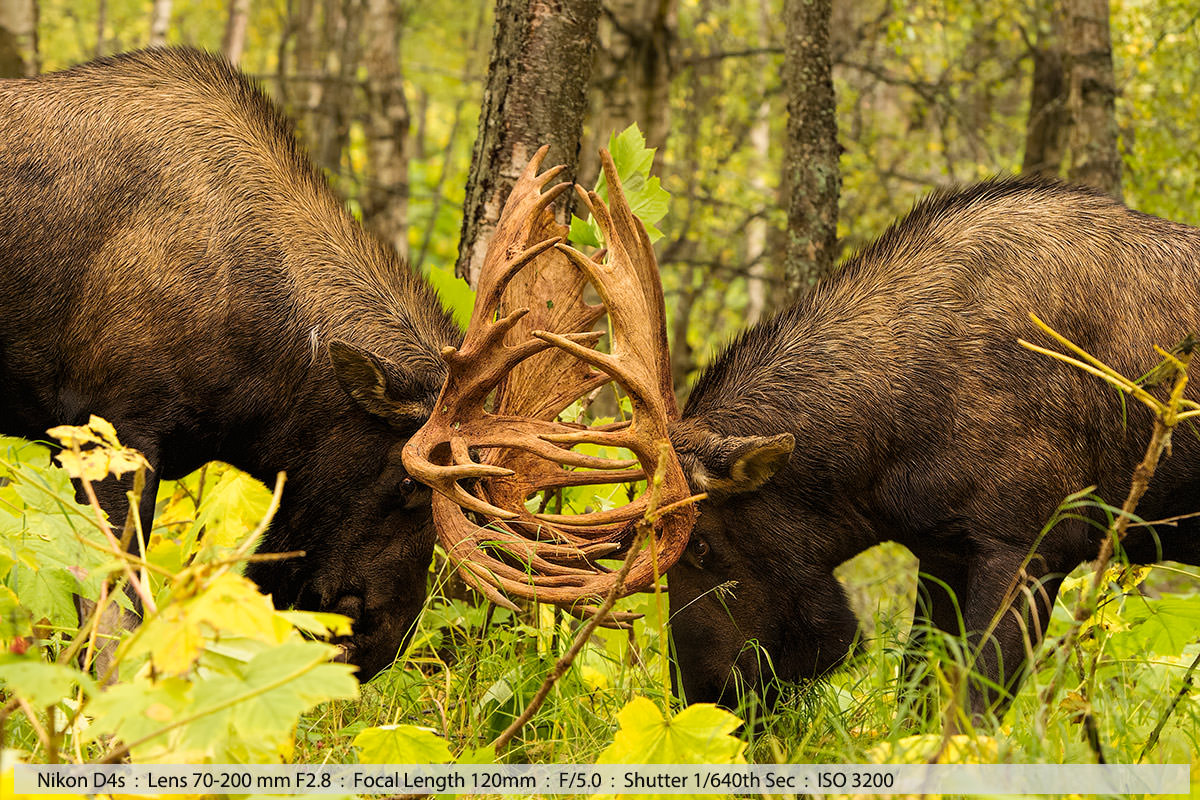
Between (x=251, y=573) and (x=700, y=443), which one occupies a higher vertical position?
(x=700, y=443)

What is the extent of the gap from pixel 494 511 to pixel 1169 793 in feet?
6.43

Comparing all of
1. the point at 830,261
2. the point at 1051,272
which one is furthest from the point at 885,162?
the point at 1051,272

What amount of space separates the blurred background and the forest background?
27mm

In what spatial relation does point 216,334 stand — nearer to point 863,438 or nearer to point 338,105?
point 863,438

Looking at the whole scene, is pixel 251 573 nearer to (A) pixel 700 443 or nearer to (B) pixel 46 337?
(B) pixel 46 337

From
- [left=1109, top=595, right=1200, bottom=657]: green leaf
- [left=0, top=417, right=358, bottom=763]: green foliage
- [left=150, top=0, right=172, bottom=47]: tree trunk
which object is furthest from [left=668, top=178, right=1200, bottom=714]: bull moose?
[left=150, top=0, right=172, bottom=47]: tree trunk

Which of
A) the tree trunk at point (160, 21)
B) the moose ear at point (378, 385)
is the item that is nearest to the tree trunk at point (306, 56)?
the tree trunk at point (160, 21)

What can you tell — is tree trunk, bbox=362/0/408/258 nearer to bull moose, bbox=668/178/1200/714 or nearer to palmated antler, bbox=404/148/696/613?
palmated antler, bbox=404/148/696/613

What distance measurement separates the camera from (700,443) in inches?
157

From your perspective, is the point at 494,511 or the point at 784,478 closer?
the point at 494,511

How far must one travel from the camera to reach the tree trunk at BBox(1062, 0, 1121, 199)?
6.43 meters

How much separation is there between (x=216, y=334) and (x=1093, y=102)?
482cm

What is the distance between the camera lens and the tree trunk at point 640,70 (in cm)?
806

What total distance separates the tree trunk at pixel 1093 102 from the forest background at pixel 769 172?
12 mm
